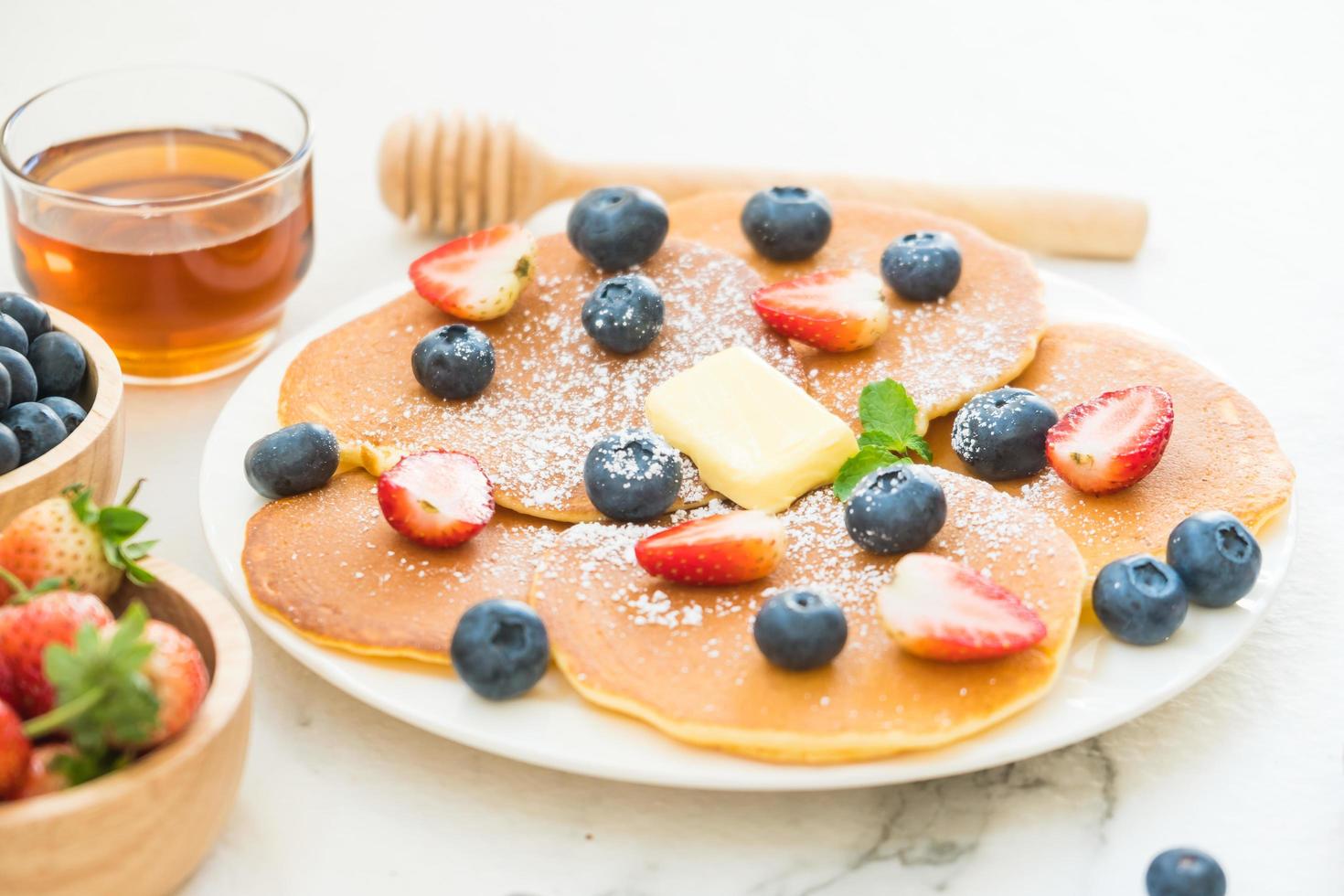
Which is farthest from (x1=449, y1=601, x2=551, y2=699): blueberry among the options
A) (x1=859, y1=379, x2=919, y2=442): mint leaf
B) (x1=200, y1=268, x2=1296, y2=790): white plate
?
(x1=859, y1=379, x2=919, y2=442): mint leaf

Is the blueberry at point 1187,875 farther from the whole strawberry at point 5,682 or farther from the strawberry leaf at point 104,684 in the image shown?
the whole strawberry at point 5,682

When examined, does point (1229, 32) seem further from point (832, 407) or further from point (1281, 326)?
point (832, 407)

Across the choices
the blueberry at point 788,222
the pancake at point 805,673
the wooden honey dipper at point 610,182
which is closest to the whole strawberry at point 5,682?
the pancake at point 805,673

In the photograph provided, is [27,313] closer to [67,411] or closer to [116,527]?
[67,411]

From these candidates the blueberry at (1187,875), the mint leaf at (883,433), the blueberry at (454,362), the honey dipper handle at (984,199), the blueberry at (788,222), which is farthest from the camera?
the honey dipper handle at (984,199)

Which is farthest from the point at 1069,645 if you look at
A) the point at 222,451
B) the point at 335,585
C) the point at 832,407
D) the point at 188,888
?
the point at 222,451
